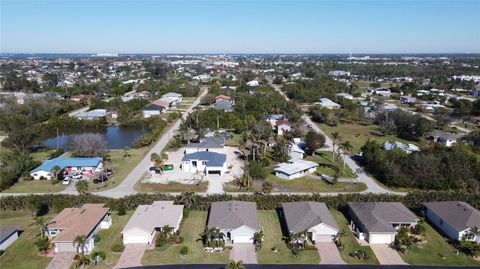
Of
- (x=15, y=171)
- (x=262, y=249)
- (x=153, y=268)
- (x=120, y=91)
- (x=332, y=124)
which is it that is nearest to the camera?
(x=153, y=268)

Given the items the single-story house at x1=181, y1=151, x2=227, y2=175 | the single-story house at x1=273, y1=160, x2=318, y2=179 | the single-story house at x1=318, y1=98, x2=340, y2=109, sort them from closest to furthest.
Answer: the single-story house at x1=273, y1=160, x2=318, y2=179, the single-story house at x1=181, y1=151, x2=227, y2=175, the single-story house at x1=318, y1=98, x2=340, y2=109

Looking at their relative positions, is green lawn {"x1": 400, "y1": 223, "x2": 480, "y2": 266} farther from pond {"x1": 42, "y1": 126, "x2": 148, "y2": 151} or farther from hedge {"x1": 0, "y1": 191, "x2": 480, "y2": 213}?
pond {"x1": 42, "y1": 126, "x2": 148, "y2": 151}

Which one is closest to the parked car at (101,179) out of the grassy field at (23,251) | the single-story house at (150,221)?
the grassy field at (23,251)

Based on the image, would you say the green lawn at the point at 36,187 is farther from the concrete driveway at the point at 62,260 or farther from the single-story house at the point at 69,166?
the concrete driveway at the point at 62,260

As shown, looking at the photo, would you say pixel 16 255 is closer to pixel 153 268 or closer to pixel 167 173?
pixel 153 268

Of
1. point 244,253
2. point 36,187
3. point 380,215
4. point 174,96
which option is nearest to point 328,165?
point 380,215

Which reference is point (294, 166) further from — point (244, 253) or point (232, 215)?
point (244, 253)

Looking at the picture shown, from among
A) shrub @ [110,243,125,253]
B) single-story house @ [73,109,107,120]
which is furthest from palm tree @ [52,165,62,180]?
single-story house @ [73,109,107,120]

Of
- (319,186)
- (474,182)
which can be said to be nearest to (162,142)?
(319,186)
